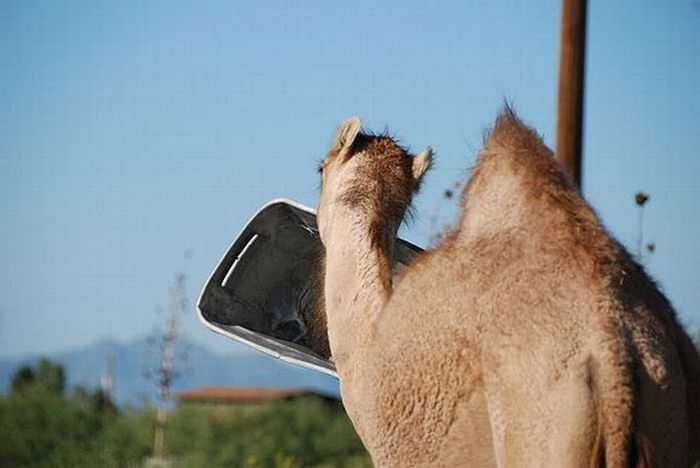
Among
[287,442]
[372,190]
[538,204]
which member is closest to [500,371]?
[538,204]

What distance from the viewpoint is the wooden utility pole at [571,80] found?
10.2m

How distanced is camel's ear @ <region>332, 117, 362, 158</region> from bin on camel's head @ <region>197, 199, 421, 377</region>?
18.0 inches

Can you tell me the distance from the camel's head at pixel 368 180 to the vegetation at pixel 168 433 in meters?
12.1

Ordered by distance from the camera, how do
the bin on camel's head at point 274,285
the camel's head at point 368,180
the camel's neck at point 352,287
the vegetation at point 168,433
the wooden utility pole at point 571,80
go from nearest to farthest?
the camel's neck at point 352,287 < the camel's head at point 368,180 < the bin on camel's head at point 274,285 < the wooden utility pole at point 571,80 < the vegetation at point 168,433

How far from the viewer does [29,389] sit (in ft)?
81.6

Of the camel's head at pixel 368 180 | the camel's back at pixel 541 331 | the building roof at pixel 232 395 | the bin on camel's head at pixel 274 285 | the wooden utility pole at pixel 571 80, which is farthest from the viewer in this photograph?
the building roof at pixel 232 395

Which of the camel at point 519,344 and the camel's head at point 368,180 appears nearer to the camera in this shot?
the camel at point 519,344

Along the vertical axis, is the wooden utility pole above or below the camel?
above

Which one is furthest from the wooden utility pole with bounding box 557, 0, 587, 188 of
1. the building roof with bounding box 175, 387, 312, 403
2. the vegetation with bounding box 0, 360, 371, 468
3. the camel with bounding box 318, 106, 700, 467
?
the building roof with bounding box 175, 387, 312, 403

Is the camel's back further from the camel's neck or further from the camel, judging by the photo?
the camel's neck

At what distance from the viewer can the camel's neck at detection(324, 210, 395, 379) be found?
19.7ft

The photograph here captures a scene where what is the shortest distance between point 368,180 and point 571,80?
13.2ft

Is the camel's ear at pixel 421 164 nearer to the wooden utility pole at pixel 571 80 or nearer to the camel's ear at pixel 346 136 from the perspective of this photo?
the camel's ear at pixel 346 136

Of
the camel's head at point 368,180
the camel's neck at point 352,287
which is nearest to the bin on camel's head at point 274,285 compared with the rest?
the camel's head at point 368,180
